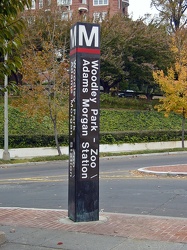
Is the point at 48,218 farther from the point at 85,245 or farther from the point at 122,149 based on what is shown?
the point at 122,149

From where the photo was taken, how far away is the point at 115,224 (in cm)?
792

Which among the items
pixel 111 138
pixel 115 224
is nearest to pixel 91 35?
pixel 115 224

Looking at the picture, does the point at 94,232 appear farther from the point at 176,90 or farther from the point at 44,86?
the point at 176,90

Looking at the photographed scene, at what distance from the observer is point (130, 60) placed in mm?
37562

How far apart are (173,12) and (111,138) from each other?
94.1 feet

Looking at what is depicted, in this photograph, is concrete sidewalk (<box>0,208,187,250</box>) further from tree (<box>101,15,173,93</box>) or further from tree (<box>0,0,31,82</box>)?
tree (<box>101,15,173,93</box>)

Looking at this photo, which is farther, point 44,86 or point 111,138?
point 111,138

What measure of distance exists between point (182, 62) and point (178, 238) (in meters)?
24.3

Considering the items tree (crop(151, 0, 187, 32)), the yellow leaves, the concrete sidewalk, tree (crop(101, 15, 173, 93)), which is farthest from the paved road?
tree (crop(151, 0, 187, 32))

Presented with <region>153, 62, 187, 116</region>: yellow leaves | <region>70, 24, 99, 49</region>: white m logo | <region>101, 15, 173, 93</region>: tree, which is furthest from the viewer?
<region>101, 15, 173, 93</region>: tree

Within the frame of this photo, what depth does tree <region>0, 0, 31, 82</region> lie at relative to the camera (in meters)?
6.12

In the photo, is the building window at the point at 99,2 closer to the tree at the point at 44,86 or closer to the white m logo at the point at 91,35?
the tree at the point at 44,86

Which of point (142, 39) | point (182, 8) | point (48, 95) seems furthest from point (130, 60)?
point (182, 8)

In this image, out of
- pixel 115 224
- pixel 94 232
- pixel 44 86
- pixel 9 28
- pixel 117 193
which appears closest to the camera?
pixel 9 28
